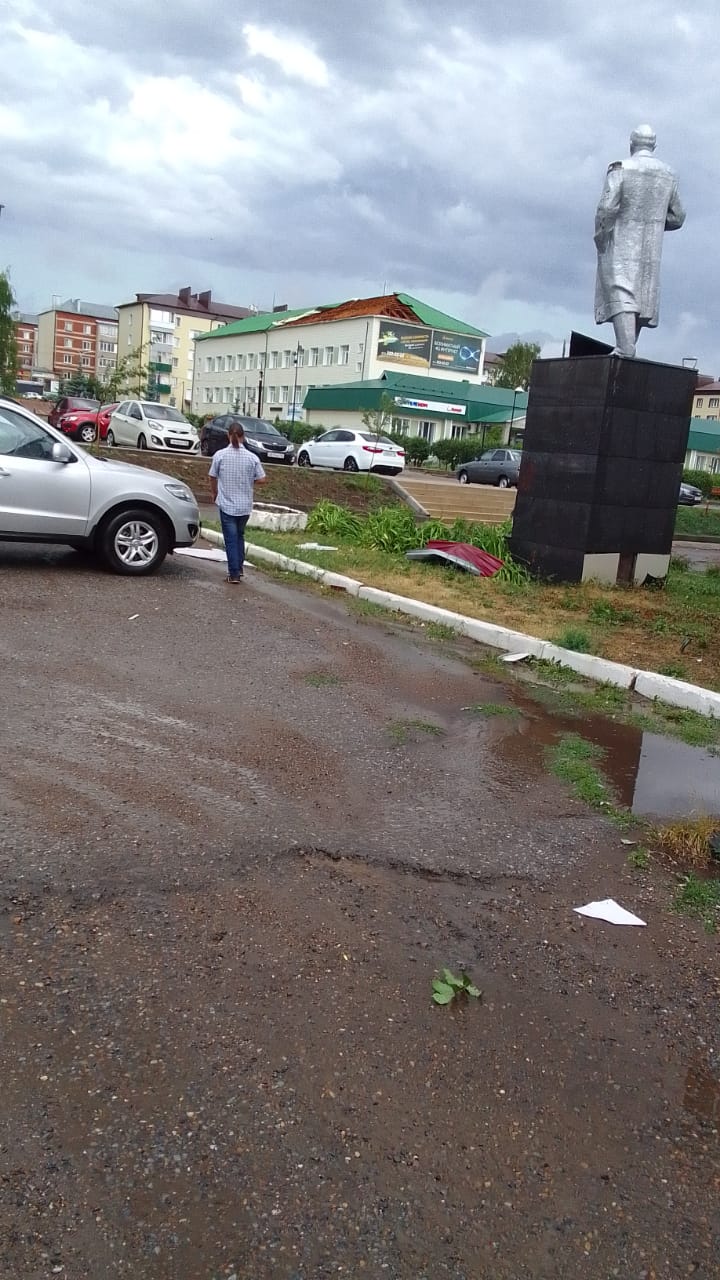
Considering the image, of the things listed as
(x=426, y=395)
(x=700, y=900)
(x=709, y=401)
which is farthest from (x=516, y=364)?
(x=700, y=900)

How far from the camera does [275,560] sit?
40.8 feet

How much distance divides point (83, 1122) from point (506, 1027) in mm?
1323

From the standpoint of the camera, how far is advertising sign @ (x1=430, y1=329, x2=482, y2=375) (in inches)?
2901

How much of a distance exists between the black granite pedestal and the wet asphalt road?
20.5ft

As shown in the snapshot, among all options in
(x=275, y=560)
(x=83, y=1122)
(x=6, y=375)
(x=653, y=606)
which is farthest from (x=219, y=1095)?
(x=6, y=375)

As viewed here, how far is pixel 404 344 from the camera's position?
7312 centimetres

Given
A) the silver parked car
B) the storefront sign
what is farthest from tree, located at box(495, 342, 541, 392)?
the silver parked car

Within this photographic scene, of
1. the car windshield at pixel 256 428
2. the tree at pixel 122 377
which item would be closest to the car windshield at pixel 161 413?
the car windshield at pixel 256 428

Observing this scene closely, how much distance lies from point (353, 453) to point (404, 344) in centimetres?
4448

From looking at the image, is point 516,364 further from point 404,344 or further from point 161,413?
point 161,413

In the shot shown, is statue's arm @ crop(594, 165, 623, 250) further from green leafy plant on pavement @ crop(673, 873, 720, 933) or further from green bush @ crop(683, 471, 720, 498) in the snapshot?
green bush @ crop(683, 471, 720, 498)

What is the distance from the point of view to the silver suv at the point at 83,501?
9312 millimetres

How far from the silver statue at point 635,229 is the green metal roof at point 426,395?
53.3 m

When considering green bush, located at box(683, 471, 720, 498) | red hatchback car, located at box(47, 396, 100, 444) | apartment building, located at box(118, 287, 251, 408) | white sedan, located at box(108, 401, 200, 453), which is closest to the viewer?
white sedan, located at box(108, 401, 200, 453)
